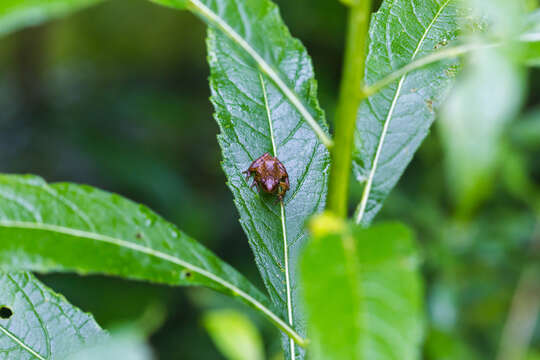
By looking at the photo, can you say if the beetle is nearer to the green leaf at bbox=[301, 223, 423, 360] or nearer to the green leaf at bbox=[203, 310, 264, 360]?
the green leaf at bbox=[301, 223, 423, 360]

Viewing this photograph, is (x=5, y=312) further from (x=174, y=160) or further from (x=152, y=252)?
(x=174, y=160)

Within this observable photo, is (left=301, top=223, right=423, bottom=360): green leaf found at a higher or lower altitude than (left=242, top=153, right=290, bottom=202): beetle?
lower

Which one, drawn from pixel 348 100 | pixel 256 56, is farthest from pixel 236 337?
pixel 348 100

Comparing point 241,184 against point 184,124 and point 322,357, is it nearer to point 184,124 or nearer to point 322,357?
point 322,357

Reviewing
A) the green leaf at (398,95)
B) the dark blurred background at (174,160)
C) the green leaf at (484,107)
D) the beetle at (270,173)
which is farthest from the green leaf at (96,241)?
the dark blurred background at (174,160)

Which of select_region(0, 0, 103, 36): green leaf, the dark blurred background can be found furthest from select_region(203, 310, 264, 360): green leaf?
select_region(0, 0, 103, 36): green leaf

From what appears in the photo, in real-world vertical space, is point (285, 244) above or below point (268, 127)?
below

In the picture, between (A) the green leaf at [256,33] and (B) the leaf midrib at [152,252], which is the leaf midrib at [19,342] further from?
(A) the green leaf at [256,33]
